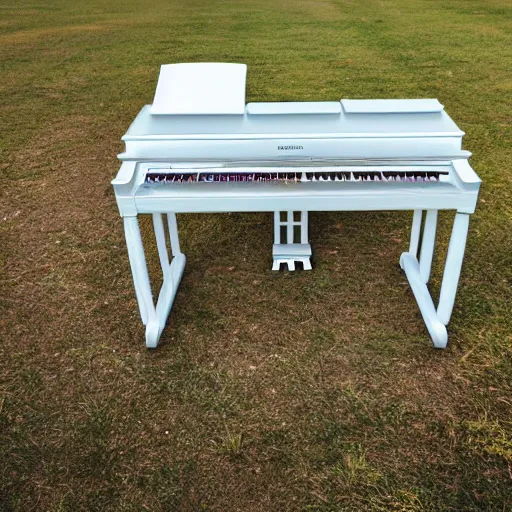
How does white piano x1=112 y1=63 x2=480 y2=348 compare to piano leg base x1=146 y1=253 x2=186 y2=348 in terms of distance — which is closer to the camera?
white piano x1=112 y1=63 x2=480 y2=348

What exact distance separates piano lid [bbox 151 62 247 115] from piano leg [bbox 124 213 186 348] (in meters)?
0.60

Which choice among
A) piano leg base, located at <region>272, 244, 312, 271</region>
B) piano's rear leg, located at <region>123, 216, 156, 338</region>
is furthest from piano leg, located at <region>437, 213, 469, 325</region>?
piano's rear leg, located at <region>123, 216, 156, 338</region>

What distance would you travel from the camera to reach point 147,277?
9.14ft

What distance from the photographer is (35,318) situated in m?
3.19

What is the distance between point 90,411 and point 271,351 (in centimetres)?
95

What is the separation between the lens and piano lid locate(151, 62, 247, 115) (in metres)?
2.63

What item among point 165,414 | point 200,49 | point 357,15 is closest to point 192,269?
point 165,414

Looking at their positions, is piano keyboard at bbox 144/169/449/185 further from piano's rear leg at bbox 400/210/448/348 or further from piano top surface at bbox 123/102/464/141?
piano's rear leg at bbox 400/210/448/348

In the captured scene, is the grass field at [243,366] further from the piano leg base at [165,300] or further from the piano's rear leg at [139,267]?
the piano's rear leg at [139,267]

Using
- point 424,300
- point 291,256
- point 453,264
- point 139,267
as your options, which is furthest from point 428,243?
point 139,267

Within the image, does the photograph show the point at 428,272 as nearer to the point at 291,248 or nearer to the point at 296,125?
the point at 291,248

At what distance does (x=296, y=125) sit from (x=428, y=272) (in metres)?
1.32

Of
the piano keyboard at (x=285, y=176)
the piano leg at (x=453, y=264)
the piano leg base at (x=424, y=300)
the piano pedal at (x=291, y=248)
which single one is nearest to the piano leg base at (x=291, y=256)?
the piano pedal at (x=291, y=248)

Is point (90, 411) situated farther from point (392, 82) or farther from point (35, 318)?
point (392, 82)
